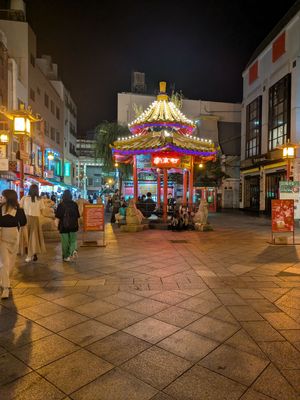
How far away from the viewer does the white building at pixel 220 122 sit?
3422 cm

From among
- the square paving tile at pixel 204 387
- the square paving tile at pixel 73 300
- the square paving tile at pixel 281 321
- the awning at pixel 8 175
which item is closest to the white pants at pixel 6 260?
the square paving tile at pixel 73 300

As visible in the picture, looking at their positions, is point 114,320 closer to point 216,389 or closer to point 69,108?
point 216,389

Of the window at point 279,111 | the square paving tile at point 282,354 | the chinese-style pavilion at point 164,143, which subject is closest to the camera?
the square paving tile at point 282,354

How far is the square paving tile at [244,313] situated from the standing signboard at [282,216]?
21.3 feet

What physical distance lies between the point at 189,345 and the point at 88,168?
195 ft

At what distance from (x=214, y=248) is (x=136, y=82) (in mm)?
36846

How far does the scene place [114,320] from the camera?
4082 mm

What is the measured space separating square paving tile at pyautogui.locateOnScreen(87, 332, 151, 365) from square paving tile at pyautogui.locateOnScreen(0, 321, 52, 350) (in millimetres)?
770

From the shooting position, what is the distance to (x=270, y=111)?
25.4m

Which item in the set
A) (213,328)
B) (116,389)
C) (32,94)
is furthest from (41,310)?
(32,94)

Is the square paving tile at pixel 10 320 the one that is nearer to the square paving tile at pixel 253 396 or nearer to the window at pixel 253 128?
the square paving tile at pixel 253 396

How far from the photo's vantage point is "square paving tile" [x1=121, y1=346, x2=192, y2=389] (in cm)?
278

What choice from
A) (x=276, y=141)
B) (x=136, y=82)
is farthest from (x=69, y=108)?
(x=276, y=141)

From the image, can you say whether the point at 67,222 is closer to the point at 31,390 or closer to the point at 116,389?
the point at 31,390
